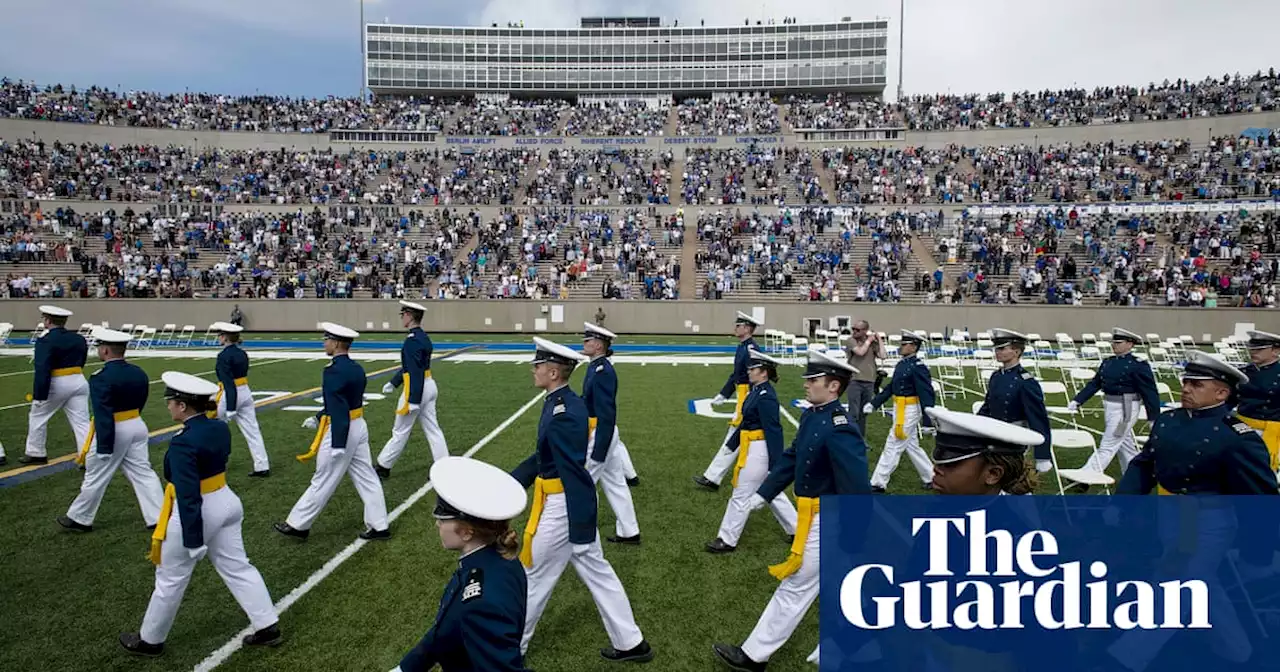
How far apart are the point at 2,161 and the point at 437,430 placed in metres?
45.4

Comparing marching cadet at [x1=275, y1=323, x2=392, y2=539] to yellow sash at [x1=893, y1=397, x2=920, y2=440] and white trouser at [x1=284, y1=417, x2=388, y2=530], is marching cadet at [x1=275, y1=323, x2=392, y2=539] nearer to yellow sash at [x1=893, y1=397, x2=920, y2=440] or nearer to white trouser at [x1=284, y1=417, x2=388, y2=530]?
white trouser at [x1=284, y1=417, x2=388, y2=530]

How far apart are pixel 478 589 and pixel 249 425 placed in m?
7.85

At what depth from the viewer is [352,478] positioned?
21.6ft

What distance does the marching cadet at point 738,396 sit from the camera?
26.4 feet

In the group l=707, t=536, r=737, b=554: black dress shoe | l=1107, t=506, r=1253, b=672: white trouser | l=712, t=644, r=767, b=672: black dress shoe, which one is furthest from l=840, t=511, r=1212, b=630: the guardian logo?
l=707, t=536, r=737, b=554: black dress shoe

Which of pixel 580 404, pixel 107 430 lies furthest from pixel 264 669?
pixel 107 430

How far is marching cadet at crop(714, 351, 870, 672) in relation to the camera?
164 inches

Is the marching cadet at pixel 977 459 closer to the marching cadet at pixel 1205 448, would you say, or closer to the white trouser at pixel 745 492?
the marching cadet at pixel 1205 448

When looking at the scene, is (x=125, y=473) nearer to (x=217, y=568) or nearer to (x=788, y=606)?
(x=217, y=568)

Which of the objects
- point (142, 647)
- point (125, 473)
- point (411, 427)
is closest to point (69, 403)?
point (125, 473)

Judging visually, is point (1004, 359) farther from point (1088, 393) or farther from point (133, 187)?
point (133, 187)

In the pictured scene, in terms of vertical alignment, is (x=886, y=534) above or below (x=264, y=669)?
above

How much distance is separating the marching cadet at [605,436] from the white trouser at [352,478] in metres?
2.13

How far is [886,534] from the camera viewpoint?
2709 millimetres
